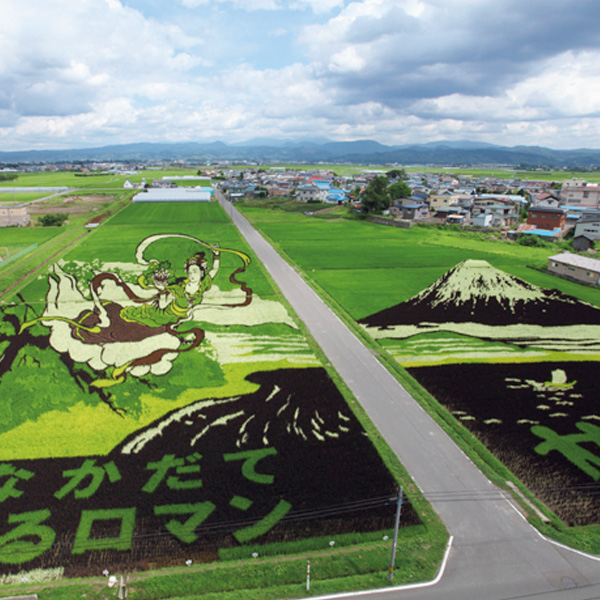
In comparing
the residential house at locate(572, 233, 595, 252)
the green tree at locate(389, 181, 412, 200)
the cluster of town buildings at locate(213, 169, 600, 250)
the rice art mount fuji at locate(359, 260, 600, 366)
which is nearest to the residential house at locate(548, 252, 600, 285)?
the rice art mount fuji at locate(359, 260, 600, 366)

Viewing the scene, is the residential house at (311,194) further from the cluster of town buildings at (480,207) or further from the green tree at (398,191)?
the green tree at (398,191)

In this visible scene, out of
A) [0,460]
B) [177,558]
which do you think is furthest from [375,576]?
[0,460]

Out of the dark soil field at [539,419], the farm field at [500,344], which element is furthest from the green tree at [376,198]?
the dark soil field at [539,419]

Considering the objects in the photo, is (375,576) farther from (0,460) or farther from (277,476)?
(0,460)

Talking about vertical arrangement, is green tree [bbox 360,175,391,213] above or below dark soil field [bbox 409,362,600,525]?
above

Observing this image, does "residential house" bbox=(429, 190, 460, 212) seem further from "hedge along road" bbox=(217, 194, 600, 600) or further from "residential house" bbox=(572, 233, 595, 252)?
"hedge along road" bbox=(217, 194, 600, 600)
